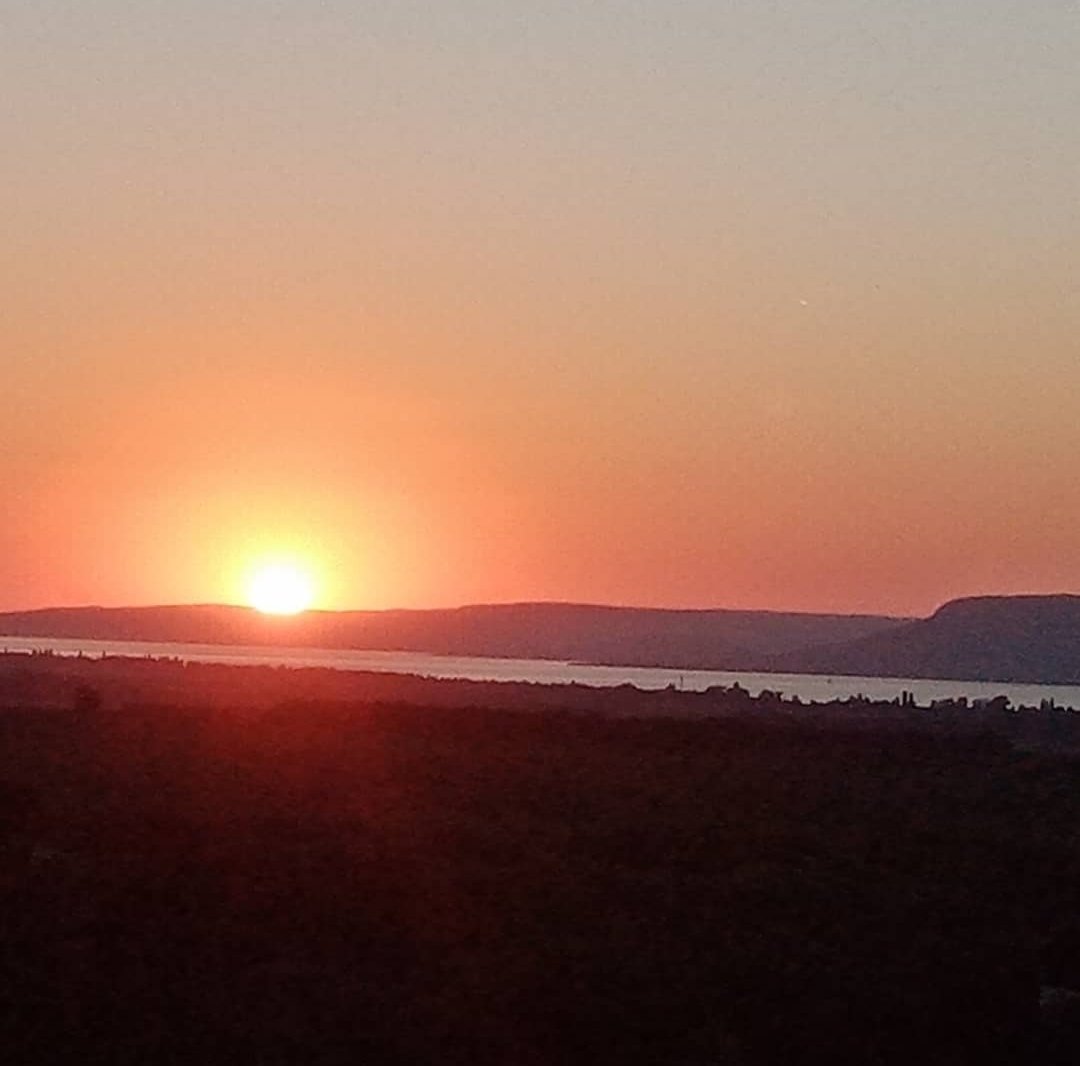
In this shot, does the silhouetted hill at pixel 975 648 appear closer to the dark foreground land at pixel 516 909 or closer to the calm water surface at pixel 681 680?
the calm water surface at pixel 681 680

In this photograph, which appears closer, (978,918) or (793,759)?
(978,918)

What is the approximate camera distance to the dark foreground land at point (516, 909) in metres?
16.2

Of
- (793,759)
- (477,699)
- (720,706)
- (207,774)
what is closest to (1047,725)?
(720,706)

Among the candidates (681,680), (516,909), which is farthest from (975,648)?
(516,909)

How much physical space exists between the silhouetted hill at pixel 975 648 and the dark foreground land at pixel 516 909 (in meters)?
138

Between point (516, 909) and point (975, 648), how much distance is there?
543 ft

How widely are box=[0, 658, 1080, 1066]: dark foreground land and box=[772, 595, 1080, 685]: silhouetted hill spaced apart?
453 feet

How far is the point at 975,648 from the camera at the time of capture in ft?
598

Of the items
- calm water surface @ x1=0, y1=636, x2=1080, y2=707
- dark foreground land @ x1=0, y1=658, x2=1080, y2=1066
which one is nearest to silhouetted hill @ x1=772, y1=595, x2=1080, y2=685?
calm water surface @ x1=0, y1=636, x2=1080, y2=707

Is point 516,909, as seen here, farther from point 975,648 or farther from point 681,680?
point 975,648

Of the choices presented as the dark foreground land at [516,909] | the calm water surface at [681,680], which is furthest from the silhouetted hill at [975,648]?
the dark foreground land at [516,909]

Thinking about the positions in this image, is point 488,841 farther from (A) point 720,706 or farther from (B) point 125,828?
(A) point 720,706

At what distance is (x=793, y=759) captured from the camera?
42.2 metres

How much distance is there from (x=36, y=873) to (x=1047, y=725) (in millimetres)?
45395
